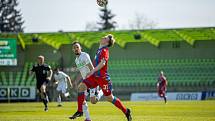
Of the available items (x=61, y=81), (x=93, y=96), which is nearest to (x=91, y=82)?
(x=93, y=96)

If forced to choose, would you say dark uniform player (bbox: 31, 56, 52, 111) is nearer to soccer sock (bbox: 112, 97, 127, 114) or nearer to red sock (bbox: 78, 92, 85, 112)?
red sock (bbox: 78, 92, 85, 112)

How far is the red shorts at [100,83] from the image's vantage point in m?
15.4

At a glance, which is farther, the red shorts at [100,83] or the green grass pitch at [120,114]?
the green grass pitch at [120,114]

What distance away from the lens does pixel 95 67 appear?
49.6 ft

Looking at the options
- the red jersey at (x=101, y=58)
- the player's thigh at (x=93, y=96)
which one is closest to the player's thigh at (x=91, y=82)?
the red jersey at (x=101, y=58)

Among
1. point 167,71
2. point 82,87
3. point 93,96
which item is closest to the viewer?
→ point 82,87

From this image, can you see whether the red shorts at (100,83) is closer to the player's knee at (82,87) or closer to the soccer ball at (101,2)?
the player's knee at (82,87)

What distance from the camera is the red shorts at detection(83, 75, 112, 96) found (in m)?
15.4

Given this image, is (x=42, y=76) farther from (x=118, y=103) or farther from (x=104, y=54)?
(x=104, y=54)

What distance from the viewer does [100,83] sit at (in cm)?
1541

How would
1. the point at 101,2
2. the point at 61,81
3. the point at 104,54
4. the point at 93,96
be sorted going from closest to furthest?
the point at 104,54, the point at 93,96, the point at 101,2, the point at 61,81

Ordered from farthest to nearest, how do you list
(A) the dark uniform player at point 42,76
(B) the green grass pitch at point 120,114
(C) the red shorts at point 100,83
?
(A) the dark uniform player at point 42,76
(B) the green grass pitch at point 120,114
(C) the red shorts at point 100,83

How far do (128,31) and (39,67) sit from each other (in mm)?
29077

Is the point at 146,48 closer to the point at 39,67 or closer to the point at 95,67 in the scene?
the point at 39,67
